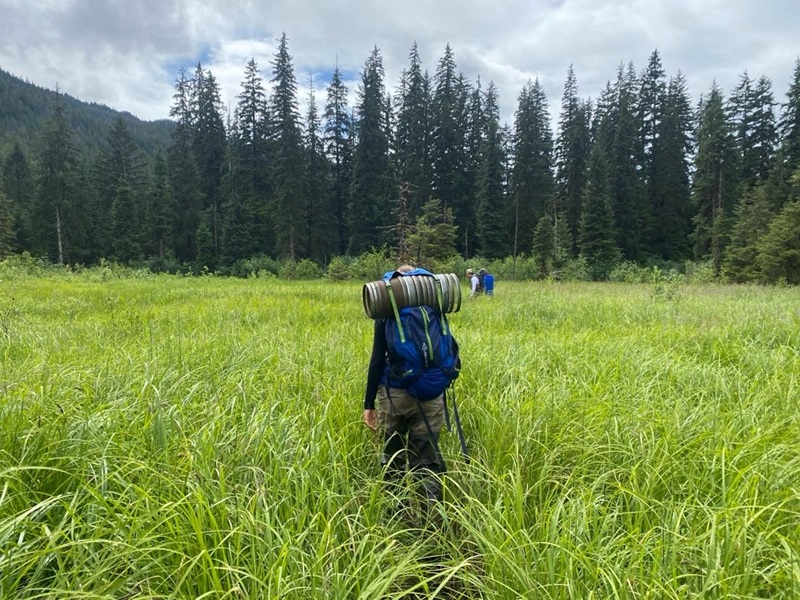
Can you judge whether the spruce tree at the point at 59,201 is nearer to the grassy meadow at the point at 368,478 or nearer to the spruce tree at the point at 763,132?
the grassy meadow at the point at 368,478

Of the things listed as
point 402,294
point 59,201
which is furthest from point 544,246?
point 59,201

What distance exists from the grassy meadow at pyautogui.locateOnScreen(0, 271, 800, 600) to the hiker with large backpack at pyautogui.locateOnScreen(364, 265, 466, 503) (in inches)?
7.7

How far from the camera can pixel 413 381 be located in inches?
101

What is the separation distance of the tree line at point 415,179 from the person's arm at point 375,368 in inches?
A: 1375

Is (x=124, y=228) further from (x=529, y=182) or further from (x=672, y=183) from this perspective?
(x=672, y=183)

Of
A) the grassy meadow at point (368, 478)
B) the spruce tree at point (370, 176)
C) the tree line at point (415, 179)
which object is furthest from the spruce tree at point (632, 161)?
the grassy meadow at point (368, 478)

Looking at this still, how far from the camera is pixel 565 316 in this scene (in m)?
8.97

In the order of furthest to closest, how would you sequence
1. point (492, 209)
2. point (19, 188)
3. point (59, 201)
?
point (19, 188) < point (492, 209) < point (59, 201)

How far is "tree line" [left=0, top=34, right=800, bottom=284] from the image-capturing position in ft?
129

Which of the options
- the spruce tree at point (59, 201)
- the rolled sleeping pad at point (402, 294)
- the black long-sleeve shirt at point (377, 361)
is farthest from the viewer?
the spruce tree at point (59, 201)

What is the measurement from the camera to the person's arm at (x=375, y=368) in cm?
272

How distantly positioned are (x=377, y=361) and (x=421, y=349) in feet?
1.30

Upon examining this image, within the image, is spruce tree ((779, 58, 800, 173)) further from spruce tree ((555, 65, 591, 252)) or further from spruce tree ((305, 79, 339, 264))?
spruce tree ((305, 79, 339, 264))

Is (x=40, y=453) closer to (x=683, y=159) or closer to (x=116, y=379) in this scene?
(x=116, y=379)
